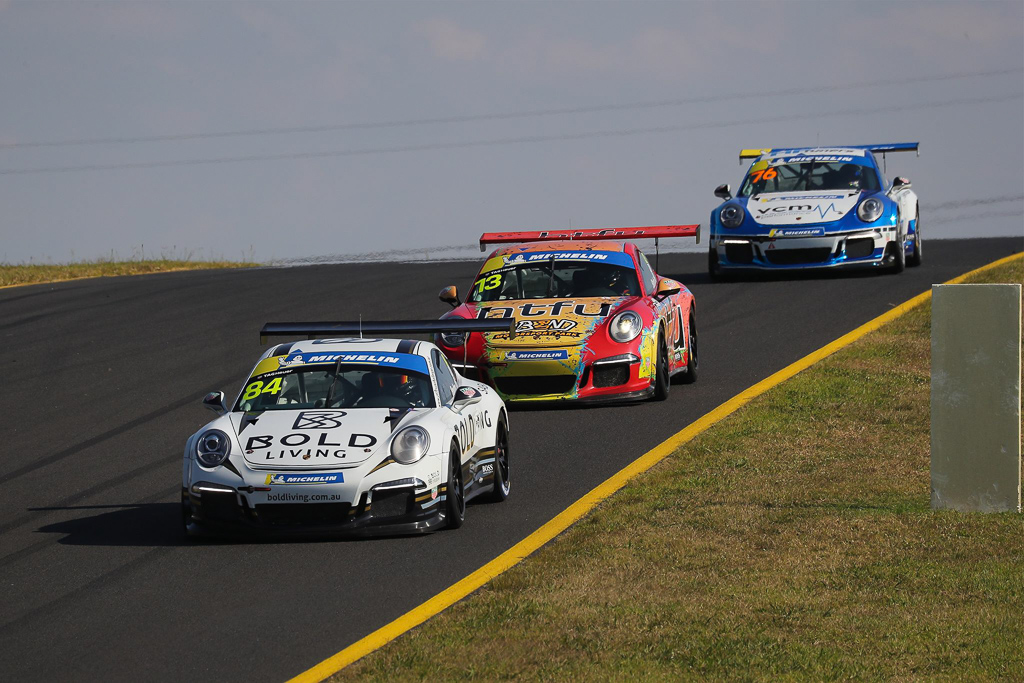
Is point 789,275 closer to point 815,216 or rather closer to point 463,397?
point 815,216

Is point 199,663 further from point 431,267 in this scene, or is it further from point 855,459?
point 431,267

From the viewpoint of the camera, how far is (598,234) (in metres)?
15.2

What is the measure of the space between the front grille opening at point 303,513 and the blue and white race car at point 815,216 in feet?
41.1

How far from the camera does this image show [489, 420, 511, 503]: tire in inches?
391

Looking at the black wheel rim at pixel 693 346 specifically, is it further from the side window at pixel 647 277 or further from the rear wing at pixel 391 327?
the rear wing at pixel 391 327

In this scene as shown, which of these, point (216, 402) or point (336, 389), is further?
point (336, 389)

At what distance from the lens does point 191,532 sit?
28.8 ft

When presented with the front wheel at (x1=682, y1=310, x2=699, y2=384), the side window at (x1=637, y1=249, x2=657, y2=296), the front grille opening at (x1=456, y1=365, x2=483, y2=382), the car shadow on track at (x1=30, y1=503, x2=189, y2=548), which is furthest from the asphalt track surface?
the side window at (x1=637, y1=249, x2=657, y2=296)

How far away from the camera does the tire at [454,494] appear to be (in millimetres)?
8914

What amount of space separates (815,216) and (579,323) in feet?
24.7

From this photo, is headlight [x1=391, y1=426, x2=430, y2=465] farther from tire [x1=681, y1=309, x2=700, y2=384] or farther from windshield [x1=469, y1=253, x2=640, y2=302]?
tire [x1=681, y1=309, x2=700, y2=384]

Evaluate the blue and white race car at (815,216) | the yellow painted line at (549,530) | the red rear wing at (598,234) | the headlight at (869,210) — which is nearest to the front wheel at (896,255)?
the blue and white race car at (815,216)

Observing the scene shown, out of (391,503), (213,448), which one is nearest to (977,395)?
(391,503)

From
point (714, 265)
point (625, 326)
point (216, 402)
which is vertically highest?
point (714, 265)
